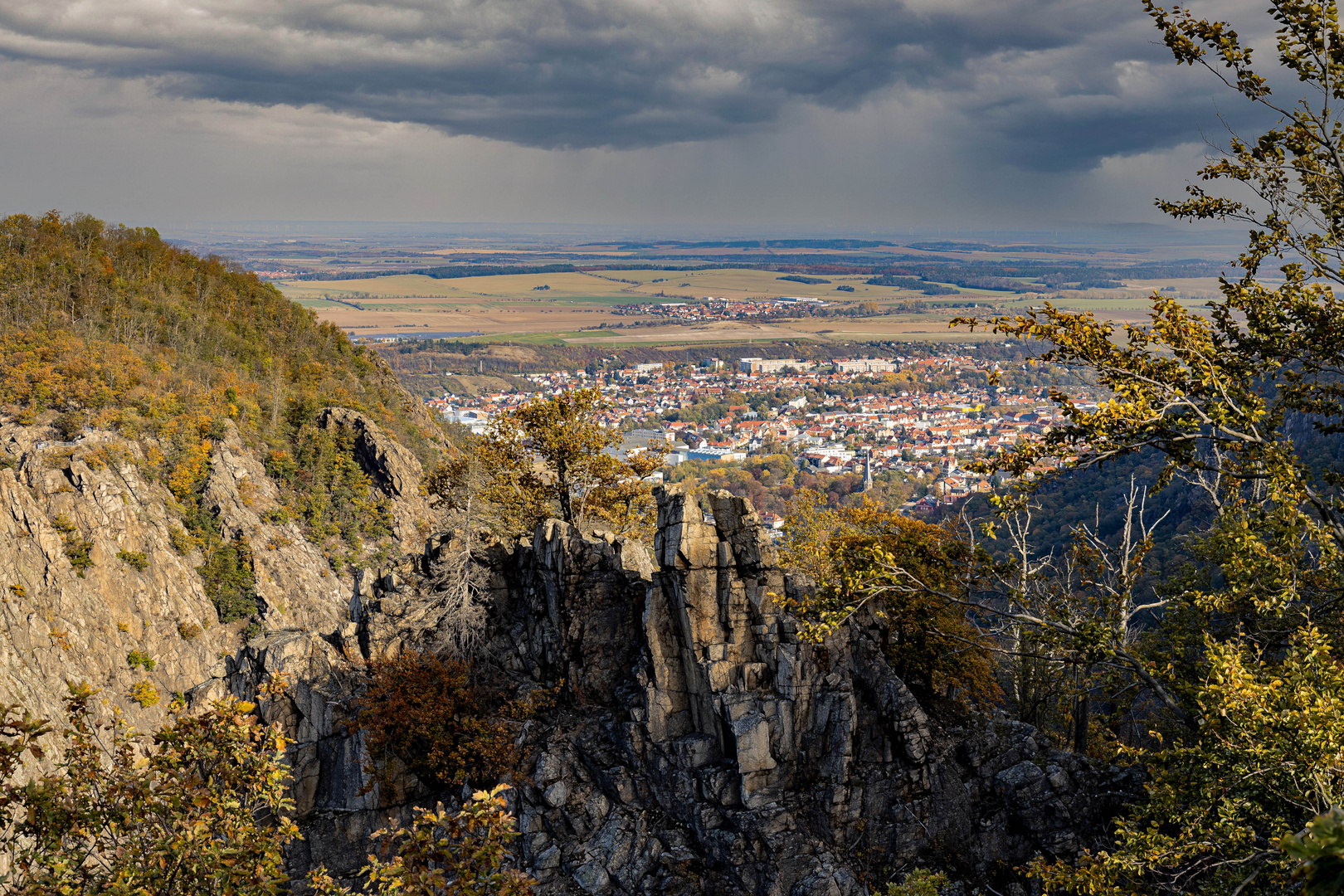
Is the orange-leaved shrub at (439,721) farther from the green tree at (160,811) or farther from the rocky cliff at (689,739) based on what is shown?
the green tree at (160,811)

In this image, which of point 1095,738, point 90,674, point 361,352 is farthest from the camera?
point 361,352

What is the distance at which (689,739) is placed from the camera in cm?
2058

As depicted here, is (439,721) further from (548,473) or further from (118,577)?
(118,577)

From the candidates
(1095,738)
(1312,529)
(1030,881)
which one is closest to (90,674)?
(1030,881)

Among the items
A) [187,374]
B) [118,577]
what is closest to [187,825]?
[118,577]

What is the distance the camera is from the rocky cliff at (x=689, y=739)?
18.9 meters

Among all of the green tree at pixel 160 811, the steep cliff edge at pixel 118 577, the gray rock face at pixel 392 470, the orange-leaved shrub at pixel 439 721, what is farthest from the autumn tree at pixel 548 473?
the gray rock face at pixel 392 470

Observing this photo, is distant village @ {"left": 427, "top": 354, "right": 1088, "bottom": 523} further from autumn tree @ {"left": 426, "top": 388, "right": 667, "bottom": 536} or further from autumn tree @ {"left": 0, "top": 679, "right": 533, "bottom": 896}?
autumn tree @ {"left": 0, "top": 679, "right": 533, "bottom": 896}

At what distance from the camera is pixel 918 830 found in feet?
62.6

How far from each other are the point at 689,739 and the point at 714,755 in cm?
76

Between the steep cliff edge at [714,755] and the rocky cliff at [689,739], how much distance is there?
0.16 feet

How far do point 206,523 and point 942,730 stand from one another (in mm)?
42082

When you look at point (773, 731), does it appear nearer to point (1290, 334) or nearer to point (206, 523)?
point (1290, 334)

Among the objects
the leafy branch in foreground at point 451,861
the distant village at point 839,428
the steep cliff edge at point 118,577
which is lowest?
the distant village at point 839,428
